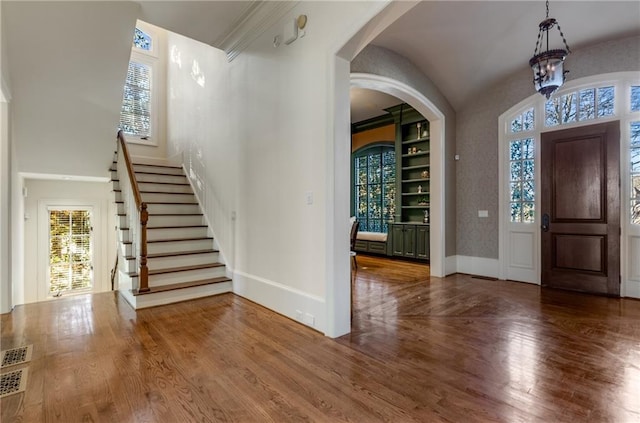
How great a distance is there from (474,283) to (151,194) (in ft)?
18.3

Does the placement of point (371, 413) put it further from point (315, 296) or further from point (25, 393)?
point (25, 393)

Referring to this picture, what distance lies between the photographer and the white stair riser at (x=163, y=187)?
5.59 m

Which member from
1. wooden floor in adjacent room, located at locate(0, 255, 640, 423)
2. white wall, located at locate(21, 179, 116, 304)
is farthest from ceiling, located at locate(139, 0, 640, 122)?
white wall, located at locate(21, 179, 116, 304)

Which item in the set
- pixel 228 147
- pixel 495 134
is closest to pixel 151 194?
pixel 228 147

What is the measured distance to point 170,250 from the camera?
466 centimetres

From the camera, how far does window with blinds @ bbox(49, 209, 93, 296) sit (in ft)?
21.9

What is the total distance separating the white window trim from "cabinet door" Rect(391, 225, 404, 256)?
215 cm

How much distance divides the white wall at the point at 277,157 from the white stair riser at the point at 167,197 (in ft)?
1.93

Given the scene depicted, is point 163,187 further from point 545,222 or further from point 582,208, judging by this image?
point 582,208

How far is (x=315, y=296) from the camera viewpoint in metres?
3.03

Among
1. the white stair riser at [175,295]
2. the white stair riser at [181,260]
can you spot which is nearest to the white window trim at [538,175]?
the white stair riser at [175,295]

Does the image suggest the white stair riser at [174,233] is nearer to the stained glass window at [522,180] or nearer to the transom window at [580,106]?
the stained glass window at [522,180]

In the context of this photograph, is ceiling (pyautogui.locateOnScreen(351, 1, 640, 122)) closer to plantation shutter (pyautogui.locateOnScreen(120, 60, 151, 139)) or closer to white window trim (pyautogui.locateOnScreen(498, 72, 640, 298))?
white window trim (pyautogui.locateOnScreen(498, 72, 640, 298))

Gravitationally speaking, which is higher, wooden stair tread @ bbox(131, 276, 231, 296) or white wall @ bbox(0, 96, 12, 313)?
white wall @ bbox(0, 96, 12, 313)
